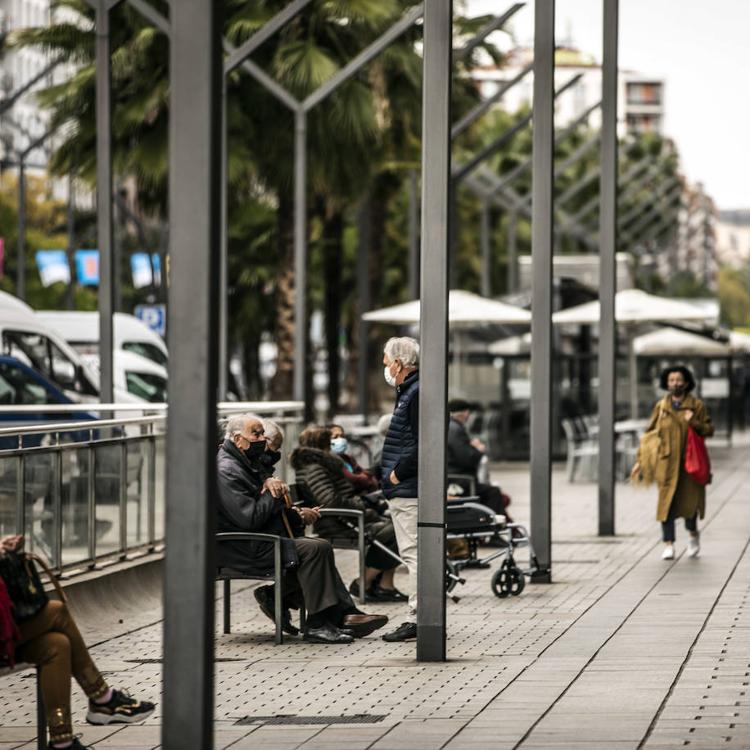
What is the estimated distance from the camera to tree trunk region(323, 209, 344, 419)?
3991cm

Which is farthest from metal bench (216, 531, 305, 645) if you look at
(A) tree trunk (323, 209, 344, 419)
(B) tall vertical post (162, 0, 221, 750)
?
(A) tree trunk (323, 209, 344, 419)

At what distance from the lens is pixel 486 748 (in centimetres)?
853

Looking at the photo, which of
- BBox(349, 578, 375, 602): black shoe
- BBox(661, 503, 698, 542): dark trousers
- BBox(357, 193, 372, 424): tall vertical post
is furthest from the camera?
BBox(357, 193, 372, 424): tall vertical post

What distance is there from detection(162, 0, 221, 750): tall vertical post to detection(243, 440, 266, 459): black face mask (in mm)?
5821

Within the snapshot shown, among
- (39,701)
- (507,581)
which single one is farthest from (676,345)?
(39,701)

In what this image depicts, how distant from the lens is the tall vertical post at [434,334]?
11539 millimetres

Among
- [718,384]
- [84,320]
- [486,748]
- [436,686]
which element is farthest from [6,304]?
[718,384]

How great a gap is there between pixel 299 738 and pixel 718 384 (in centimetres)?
3553

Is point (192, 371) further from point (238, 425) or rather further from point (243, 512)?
point (238, 425)

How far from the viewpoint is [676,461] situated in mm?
17609

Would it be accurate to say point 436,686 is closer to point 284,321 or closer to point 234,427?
point 234,427

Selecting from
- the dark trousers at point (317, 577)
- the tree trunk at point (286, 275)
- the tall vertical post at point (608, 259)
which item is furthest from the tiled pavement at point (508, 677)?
the tree trunk at point (286, 275)

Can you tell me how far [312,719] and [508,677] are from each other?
1535 millimetres

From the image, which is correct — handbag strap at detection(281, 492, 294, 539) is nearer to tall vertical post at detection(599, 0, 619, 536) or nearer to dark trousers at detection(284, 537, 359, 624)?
dark trousers at detection(284, 537, 359, 624)
